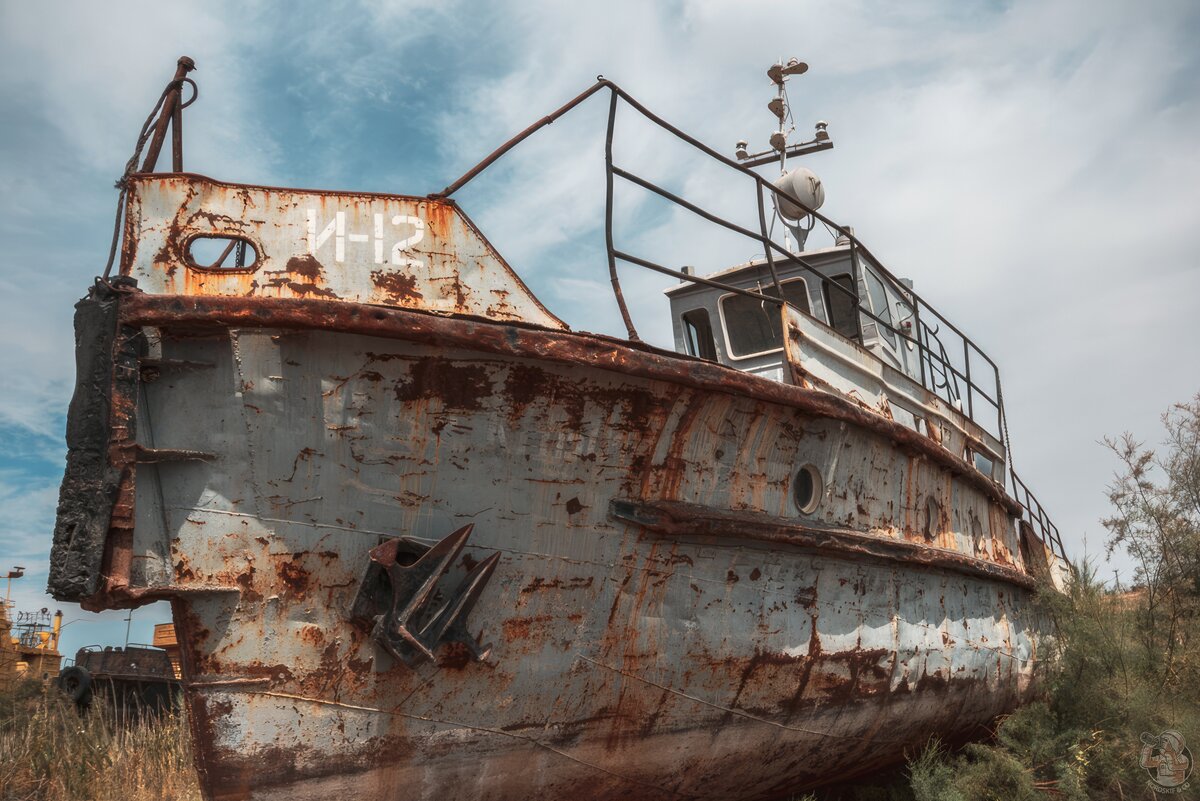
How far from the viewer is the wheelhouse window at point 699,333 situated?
7.34 m

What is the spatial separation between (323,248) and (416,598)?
1472mm

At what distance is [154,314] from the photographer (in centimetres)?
352

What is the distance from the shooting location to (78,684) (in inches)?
433

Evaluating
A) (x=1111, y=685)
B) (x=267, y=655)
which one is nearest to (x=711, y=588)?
(x=267, y=655)

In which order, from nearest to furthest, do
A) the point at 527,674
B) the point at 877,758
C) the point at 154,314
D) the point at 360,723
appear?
the point at 154,314 → the point at 360,723 → the point at 527,674 → the point at 877,758

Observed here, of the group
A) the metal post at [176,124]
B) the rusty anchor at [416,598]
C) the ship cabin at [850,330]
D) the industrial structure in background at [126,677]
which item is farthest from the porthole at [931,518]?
the industrial structure in background at [126,677]

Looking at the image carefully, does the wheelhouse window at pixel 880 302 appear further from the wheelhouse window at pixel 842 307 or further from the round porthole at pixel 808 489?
the round porthole at pixel 808 489

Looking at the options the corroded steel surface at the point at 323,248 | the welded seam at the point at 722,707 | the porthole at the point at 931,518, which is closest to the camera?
the corroded steel surface at the point at 323,248

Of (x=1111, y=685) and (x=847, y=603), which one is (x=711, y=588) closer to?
(x=847, y=603)

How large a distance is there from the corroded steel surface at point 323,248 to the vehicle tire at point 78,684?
9011 mm

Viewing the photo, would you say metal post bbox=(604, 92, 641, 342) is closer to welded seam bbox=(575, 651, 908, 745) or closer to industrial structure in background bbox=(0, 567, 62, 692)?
welded seam bbox=(575, 651, 908, 745)

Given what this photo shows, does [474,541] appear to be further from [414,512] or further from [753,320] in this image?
[753,320]

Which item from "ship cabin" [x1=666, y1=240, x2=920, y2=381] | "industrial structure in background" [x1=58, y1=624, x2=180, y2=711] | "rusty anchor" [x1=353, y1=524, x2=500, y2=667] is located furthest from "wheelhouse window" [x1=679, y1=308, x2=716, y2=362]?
"industrial structure in background" [x1=58, y1=624, x2=180, y2=711]

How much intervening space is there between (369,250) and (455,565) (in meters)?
1.35
